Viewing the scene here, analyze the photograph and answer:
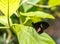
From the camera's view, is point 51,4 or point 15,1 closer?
point 15,1

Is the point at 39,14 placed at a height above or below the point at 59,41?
above

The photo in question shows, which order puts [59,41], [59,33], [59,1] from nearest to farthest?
[59,1] < [59,41] < [59,33]

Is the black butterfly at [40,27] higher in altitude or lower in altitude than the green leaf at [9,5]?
lower

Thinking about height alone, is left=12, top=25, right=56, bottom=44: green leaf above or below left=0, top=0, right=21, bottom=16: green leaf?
below

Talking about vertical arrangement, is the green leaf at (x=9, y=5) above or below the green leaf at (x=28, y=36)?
above

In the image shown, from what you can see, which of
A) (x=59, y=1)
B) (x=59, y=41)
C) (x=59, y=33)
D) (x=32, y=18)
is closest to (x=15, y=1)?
(x=32, y=18)

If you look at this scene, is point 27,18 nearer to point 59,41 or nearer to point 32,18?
point 32,18

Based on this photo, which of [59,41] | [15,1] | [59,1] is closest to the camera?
[15,1]

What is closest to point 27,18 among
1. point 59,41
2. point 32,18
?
point 32,18

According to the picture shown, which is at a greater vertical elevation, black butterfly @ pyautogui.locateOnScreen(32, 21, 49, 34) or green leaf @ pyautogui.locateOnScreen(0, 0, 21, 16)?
green leaf @ pyautogui.locateOnScreen(0, 0, 21, 16)
